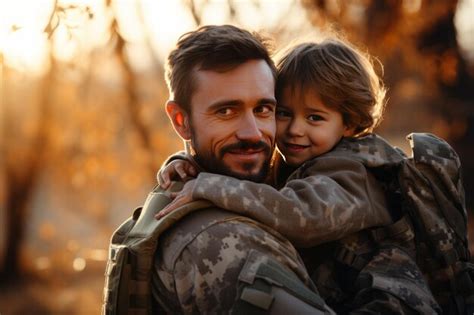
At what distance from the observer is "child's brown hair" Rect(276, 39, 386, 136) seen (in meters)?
3.86

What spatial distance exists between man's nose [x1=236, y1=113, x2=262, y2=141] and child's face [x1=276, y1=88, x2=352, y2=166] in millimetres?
277

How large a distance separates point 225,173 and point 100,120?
10.1 meters

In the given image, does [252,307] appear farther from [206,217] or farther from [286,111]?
[286,111]

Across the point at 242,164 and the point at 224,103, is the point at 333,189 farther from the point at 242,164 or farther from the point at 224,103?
the point at 224,103

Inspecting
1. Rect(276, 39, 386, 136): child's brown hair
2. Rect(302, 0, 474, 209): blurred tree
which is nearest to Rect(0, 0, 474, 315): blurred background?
Rect(302, 0, 474, 209): blurred tree

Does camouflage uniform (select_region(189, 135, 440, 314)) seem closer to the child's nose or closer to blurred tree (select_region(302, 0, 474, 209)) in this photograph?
the child's nose

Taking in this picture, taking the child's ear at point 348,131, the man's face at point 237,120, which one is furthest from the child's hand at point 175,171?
the child's ear at point 348,131

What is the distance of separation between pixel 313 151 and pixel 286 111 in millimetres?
216

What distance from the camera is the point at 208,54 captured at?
3623mm

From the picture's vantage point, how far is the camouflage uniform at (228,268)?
304 centimetres

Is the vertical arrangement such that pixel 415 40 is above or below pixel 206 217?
below

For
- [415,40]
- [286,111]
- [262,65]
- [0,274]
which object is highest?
[262,65]

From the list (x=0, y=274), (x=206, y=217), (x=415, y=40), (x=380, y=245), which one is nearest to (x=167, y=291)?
(x=206, y=217)

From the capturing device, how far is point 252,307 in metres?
3.03
